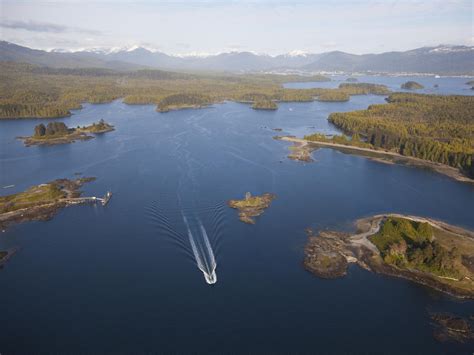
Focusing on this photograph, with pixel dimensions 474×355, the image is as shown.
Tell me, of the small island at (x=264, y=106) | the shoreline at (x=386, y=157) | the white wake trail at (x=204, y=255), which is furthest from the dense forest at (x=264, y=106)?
the white wake trail at (x=204, y=255)

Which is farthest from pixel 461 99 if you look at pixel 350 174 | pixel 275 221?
pixel 275 221

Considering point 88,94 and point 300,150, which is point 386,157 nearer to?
point 300,150

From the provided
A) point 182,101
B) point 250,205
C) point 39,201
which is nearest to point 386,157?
point 250,205

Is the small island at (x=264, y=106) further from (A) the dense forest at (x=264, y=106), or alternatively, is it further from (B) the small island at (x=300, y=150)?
(B) the small island at (x=300, y=150)

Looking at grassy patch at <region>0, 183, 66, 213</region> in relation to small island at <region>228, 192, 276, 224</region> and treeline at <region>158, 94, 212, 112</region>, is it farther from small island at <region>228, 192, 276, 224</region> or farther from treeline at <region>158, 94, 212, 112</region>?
treeline at <region>158, 94, 212, 112</region>

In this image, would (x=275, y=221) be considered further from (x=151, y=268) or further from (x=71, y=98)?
(x=71, y=98)

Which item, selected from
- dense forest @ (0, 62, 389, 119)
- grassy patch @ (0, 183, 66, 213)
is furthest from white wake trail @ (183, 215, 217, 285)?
dense forest @ (0, 62, 389, 119)
